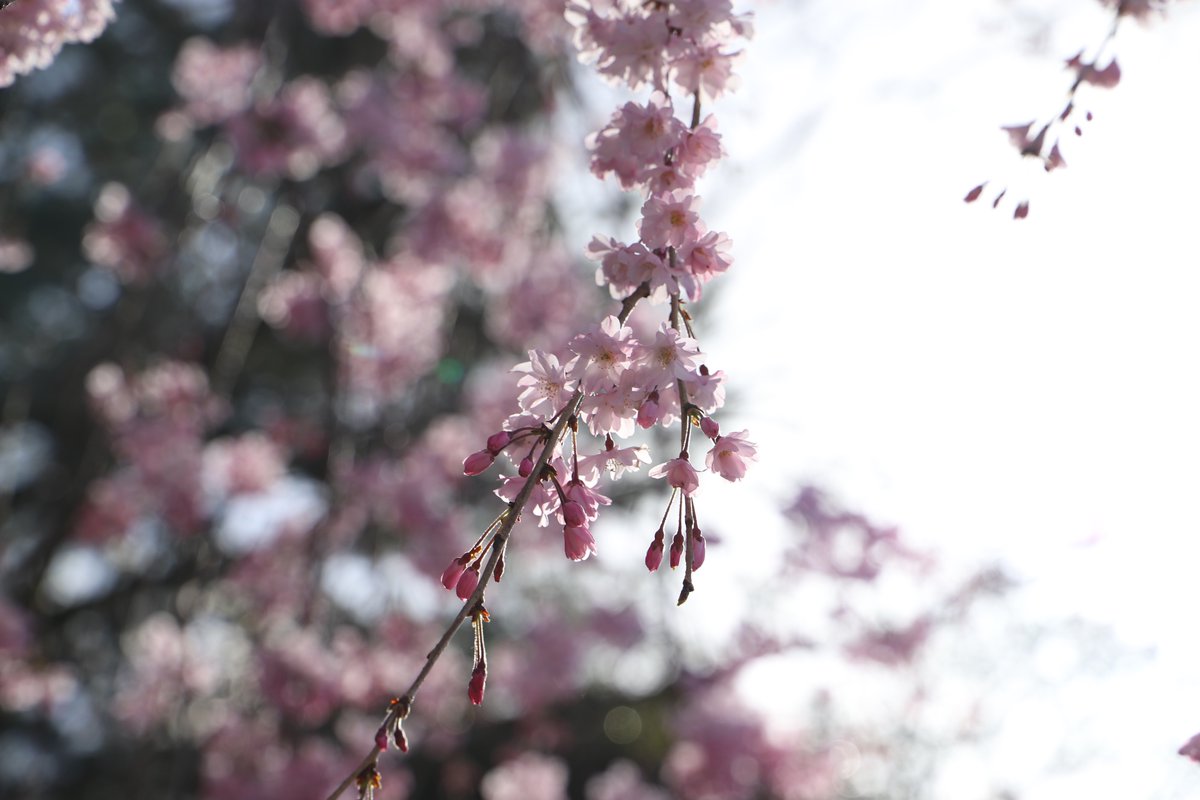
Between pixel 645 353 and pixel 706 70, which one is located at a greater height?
pixel 706 70

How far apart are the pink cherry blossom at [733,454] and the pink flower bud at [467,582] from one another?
1.14ft

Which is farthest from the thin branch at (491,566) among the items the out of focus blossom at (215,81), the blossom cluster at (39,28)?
the out of focus blossom at (215,81)

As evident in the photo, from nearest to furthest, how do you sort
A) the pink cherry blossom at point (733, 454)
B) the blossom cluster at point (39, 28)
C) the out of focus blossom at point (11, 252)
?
the pink cherry blossom at point (733, 454) < the blossom cluster at point (39, 28) < the out of focus blossom at point (11, 252)

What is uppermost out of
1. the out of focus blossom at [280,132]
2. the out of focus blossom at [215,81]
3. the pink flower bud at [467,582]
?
the out of focus blossom at [215,81]

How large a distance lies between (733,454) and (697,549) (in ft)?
0.49

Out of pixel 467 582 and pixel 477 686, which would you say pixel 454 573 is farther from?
pixel 477 686

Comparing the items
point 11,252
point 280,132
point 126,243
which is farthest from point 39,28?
point 126,243

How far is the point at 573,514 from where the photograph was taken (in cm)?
125

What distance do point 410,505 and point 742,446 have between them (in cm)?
411

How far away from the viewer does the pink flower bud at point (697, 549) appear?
4.09ft

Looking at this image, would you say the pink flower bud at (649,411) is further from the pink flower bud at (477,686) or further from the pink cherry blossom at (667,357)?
the pink flower bud at (477,686)

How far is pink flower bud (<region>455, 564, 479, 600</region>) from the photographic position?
1200 millimetres

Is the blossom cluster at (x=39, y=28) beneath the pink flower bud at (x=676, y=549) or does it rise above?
above

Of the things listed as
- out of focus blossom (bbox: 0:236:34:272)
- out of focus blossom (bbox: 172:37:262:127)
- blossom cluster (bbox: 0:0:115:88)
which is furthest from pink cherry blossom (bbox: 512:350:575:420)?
out of focus blossom (bbox: 172:37:262:127)
